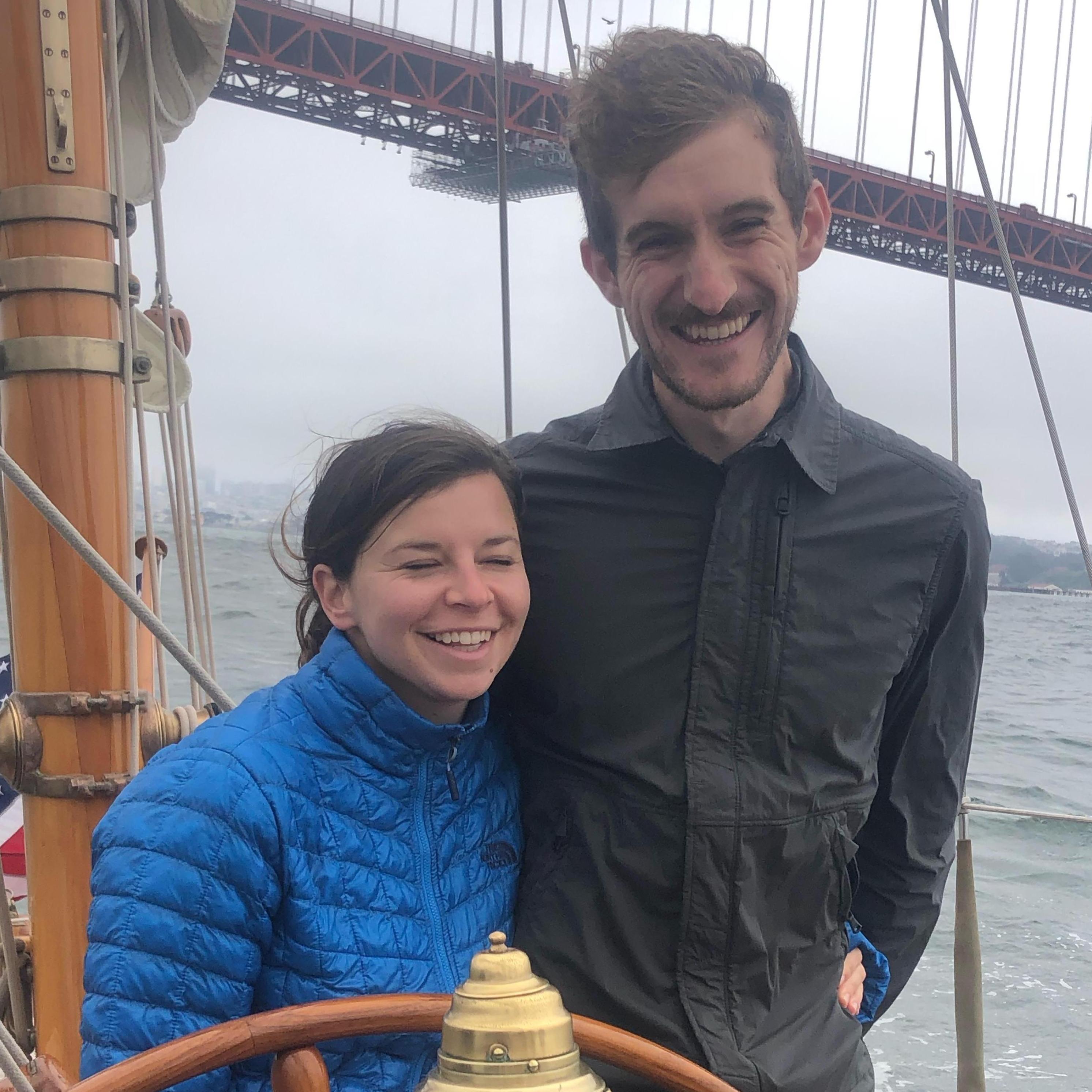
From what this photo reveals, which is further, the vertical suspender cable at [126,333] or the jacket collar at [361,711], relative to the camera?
the vertical suspender cable at [126,333]

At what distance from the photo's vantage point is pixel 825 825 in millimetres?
1191

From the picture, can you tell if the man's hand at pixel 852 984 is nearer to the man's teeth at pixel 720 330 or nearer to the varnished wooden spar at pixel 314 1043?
the varnished wooden spar at pixel 314 1043

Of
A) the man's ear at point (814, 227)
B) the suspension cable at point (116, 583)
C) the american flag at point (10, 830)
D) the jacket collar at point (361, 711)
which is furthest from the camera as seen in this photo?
the american flag at point (10, 830)

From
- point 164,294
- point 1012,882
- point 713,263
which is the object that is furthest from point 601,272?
point 1012,882

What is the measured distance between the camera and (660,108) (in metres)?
1.15

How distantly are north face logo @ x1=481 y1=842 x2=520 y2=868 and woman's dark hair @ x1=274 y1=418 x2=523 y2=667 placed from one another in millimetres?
241

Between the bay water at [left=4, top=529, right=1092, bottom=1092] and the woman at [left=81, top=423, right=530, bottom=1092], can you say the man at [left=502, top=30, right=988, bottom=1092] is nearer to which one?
the woman at [left=81, top=423, right=530, bottom=1092]

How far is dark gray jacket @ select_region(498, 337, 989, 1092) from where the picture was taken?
3.73 ft

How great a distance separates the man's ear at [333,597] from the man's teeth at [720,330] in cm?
38

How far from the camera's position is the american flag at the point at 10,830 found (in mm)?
2824

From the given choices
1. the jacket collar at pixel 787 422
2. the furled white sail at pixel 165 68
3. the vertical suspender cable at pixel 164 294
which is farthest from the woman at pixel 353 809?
the furled white sail at pixel 165 68

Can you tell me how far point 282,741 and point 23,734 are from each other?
85 centimetres

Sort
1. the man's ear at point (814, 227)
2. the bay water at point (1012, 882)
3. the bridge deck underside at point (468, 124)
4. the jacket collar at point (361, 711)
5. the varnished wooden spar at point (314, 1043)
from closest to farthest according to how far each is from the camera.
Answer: the varnished wooden spar at point (314, 1043) → the jacket collar at point (361, 711) → the man's ear at point (814, 227) → the bay water at point (1012, 882) → the bridge deck underside at point (468, 124)

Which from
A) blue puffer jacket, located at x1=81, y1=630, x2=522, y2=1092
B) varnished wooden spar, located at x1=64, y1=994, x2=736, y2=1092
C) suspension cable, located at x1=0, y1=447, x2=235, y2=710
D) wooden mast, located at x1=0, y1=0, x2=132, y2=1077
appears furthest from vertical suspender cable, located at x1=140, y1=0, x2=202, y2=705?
varnished wooden spar, located at x1=64, y1=994, x2=736, y2=1092
